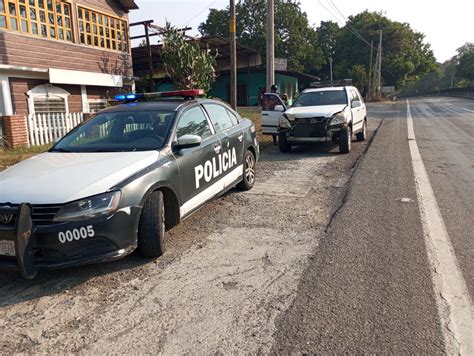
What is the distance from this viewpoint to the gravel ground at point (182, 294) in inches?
101

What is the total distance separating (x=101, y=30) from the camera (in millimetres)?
15359

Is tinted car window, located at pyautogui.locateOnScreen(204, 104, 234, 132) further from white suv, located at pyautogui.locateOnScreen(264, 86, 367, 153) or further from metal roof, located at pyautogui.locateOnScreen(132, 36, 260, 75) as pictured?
metal roof, located at pyautogui.locateOnScreen(132, 36, 260, 75)

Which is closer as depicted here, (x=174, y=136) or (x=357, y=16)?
(x=174, y=136)

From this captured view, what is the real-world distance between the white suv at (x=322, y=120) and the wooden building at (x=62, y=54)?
7.99 m

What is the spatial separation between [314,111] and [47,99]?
946 cm

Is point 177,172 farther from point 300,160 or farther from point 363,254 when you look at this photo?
point 300,160

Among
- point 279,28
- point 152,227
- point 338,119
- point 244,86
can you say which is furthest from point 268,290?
point 279,28

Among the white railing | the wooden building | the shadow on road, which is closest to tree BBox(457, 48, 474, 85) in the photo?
the wooden building

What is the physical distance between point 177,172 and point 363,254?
1.99 m

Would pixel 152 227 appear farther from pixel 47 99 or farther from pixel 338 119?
pixel 47 99

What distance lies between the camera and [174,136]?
4254mm

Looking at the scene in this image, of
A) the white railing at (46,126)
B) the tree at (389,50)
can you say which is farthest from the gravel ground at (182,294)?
the tree at (389,50)

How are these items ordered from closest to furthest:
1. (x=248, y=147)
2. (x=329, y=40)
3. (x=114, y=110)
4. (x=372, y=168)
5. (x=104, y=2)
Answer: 1. (x=114, y=110)
2. (x=248, y=147)
3. (x=372, y=168)
4. (x=104, y=2)
5. (x=329, y=40)

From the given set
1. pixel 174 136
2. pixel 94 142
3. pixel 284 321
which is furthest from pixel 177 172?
pixel 284 321
